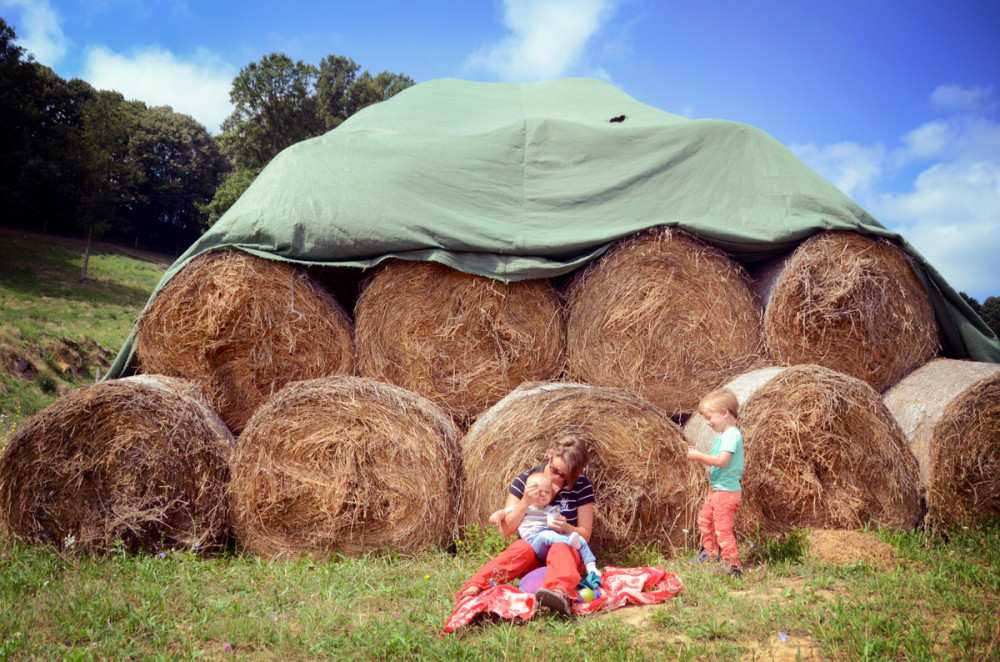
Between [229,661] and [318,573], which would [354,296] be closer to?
[318,573]

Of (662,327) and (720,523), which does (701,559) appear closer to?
(720,523)

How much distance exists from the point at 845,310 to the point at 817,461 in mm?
1243

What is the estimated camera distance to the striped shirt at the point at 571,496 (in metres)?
3.62

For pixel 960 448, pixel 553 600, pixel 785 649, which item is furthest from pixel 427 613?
pixel 960 448

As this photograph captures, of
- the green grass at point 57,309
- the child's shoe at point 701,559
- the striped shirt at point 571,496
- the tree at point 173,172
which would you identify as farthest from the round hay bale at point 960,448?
the tree at point 173,172

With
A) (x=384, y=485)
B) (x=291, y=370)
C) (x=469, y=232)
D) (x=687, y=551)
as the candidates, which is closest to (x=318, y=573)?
(x=384, y=485)

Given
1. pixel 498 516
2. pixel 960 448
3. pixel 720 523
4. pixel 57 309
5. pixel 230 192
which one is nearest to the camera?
pixel 498 516

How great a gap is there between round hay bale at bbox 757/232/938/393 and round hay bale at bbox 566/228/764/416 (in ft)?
0.79

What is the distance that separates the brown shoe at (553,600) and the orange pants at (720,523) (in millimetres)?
1090

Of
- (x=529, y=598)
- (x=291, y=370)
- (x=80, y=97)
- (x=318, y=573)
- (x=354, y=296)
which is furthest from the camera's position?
(x=80, y=97)

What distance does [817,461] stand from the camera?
4.11m

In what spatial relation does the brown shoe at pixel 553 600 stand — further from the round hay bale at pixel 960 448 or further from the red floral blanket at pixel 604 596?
the round hay bale at pixel 960 448

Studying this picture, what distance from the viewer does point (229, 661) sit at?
98.1 inches

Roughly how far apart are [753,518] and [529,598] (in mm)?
1767
